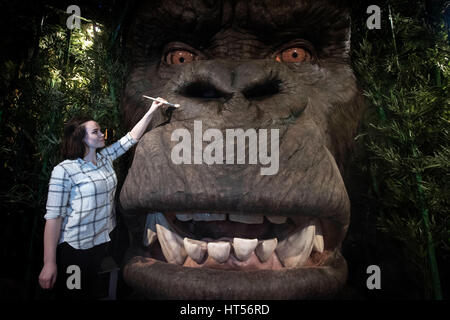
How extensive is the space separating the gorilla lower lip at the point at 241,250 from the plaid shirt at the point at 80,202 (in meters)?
0.21

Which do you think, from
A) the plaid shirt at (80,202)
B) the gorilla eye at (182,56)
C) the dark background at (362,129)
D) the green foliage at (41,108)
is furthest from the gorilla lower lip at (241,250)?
the gorilla eye at (182,56)

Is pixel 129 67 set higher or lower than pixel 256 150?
higher

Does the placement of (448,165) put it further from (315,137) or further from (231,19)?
(231,19)

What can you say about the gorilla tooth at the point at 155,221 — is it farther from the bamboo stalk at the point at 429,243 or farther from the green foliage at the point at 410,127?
the bamboo stalk at the point at 429,243

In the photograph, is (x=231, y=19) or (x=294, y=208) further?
(x=231, y=19)

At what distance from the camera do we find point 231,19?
1.42 metres

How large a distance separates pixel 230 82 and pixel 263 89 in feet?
0.44

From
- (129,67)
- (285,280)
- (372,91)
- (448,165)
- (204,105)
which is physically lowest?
(285,280)

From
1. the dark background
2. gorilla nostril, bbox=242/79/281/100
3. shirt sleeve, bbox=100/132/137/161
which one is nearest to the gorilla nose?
gorilla nostril, bbox=242/79/281/100

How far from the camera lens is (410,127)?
1239 millimetres

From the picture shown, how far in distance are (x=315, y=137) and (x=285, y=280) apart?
0.47 metres

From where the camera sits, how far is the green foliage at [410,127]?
1.23 meters

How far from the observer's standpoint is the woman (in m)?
0.97

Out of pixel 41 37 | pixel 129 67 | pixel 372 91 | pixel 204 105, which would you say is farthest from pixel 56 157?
pixel 372 91
